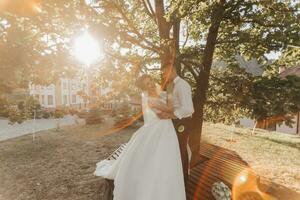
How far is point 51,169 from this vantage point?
30.0 ft

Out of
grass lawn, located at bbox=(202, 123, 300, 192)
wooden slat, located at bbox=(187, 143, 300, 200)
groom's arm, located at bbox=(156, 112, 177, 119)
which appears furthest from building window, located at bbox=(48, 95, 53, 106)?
groom's arm, located at bbox=(156, 112, 177, 119)

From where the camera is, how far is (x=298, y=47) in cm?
621

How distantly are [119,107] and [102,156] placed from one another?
38.7 ft

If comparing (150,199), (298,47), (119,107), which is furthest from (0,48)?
(119,107)

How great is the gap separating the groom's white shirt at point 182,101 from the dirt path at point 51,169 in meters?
3.43

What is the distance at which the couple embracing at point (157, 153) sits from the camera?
4.14 metres

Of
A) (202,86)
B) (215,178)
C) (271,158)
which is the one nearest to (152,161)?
(215,178)

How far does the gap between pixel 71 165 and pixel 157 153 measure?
630 cm

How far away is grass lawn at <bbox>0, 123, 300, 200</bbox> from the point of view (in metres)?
6.96

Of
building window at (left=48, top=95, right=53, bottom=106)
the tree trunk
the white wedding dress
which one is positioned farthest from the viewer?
building window at (left=48, top=95, right=53, bottom=106)

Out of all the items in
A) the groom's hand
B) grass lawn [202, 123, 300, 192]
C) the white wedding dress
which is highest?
the groom's hand

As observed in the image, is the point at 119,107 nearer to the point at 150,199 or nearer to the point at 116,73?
the point at 116,73

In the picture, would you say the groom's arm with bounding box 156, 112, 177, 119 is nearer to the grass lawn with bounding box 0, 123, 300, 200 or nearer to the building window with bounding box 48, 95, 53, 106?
the grass lawn with bounding box 0, 123, 300, 200

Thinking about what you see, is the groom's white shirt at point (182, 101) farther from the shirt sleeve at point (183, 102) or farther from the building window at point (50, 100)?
the building window at point (50, 100)
